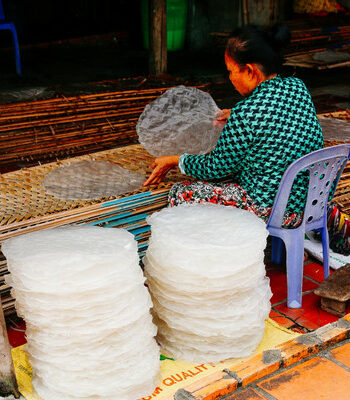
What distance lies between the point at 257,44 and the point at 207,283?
112 centimetres

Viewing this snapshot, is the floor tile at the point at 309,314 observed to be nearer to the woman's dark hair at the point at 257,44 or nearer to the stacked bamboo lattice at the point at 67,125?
the woman's dark hair at the point at 257,44

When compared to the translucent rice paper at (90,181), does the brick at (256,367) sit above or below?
below

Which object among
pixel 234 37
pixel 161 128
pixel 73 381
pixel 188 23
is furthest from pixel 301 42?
pixel 73 381

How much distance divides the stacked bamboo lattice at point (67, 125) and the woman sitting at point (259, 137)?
4.35 feet

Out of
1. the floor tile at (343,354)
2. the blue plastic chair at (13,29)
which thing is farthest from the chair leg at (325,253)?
the blue plastic chair at (13,29)

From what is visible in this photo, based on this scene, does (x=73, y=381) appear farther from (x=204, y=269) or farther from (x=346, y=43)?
(x=346, y=43)

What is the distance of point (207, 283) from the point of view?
6.79 feet


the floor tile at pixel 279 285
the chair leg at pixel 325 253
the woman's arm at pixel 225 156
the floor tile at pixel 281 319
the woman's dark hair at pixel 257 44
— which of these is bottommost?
the floor tile at pixel 279 285

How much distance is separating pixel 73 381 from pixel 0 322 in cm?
34

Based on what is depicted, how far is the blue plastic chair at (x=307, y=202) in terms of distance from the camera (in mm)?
2479

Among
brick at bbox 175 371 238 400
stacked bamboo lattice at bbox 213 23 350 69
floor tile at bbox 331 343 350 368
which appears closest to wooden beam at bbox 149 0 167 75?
stacked bamboo lattice at bbox 213 23 350 69

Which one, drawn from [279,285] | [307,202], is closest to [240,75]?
[307,202]

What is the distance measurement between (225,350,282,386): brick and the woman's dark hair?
1.31 m

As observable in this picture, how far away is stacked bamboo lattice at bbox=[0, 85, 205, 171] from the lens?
3.67 m
